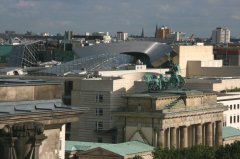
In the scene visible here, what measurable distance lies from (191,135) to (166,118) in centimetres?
880

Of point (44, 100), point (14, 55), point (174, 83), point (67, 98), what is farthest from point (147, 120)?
point (14, 55)

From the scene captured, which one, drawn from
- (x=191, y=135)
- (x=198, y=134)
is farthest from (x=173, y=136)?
(x=198, y=134)

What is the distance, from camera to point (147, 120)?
93.7 metres

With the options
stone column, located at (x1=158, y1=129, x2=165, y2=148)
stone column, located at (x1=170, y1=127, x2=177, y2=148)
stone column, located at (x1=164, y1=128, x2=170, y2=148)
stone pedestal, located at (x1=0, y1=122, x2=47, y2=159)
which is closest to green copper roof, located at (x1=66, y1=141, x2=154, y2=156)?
stone column, located at (x1=158, y1=129, x2=165, y2=148)

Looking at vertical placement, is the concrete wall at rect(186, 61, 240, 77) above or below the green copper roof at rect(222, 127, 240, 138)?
above

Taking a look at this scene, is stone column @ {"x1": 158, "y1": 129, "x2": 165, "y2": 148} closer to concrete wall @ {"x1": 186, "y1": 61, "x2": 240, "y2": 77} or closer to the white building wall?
the white building wall

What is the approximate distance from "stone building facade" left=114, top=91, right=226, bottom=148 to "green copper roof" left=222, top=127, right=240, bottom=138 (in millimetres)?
5098

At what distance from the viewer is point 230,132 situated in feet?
358

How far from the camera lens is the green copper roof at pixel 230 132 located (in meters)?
107

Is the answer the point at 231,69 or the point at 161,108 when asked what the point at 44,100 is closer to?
the point at 161,108

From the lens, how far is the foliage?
8200cm

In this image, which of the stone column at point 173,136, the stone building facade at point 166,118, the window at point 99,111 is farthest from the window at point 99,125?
the stone column at point 173,136

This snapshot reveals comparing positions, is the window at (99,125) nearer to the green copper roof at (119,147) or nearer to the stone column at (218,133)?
the stone column at (218,133)

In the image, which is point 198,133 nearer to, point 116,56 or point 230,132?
point 230,132
